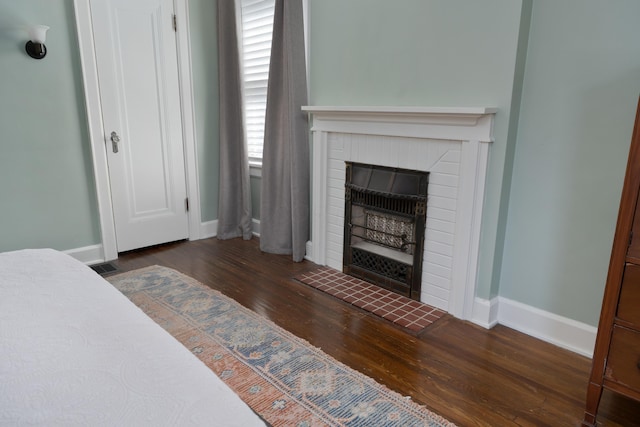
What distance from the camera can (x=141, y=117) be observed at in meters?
3.44

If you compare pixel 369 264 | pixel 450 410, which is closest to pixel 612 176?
pixel 450 410

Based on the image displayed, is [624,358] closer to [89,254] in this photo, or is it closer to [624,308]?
[624,308]

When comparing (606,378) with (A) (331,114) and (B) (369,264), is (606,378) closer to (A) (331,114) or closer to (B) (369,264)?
(B) (369,264)

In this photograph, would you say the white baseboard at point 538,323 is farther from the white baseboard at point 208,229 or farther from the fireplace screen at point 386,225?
the white baseboard at point 208,229

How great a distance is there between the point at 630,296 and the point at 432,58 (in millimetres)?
1568

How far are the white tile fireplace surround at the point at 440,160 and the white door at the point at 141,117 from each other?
4.65ft

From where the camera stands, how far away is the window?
3.55 meters

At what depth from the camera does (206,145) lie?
3.87m

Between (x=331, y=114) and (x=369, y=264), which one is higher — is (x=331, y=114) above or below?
above

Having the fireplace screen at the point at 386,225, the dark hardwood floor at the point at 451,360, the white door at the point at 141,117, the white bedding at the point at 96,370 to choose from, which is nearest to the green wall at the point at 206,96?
the white door at the point at 141,117

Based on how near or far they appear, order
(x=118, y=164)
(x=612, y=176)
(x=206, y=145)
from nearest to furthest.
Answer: (x=612, y=176) < (x=118, y=164) < (x=206, y=145)

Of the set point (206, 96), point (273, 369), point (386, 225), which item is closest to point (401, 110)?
point (386, 225)

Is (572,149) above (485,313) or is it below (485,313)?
above

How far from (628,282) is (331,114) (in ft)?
6.57
